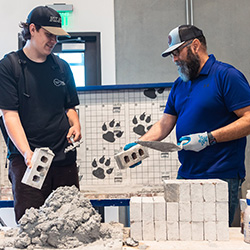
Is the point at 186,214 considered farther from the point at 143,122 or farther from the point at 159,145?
the point at 143,122

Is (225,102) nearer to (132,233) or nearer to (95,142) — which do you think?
(132,233)

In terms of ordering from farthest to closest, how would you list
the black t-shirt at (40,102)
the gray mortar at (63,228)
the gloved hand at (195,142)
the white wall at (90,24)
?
the white wall at (90,24), the black t-shirt at (40,102), the gloved hand at (195,142), the gray mortar at (63,228)

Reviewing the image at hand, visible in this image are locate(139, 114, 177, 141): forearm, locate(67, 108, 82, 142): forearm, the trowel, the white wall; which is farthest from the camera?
the white wall

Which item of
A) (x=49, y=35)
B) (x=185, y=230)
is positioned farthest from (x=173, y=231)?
(x=49, y=35)

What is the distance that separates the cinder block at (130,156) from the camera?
1.39 metres

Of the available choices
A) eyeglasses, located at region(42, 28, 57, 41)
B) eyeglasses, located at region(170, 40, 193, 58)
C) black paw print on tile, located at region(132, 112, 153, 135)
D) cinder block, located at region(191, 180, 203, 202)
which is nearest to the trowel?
cinder block, located at region(191, 180, 203, 202)

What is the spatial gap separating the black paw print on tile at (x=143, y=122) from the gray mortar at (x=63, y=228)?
1.44m

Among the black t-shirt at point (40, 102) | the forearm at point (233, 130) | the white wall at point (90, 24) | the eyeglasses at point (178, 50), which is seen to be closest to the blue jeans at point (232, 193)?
the forearm at point (233, 130)

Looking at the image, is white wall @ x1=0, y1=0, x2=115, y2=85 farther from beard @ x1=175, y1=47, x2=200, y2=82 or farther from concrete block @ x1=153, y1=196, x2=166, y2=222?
concrete block @ x1=153, y1=196, x2=166, y2=222

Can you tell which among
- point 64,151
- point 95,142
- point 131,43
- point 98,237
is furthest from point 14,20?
point 98,237

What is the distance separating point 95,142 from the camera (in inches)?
105

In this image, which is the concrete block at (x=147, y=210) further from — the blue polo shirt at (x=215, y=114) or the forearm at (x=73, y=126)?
the forearm at (x=73, y=126)

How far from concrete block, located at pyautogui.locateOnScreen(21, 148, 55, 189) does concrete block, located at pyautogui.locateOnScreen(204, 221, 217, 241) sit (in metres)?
0.66

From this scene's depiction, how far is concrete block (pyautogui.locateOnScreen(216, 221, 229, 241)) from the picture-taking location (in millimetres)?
1227
